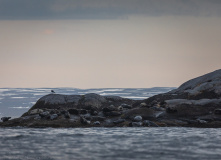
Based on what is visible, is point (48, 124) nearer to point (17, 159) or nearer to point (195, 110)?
point (195, 110)

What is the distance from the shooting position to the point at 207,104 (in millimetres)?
33406

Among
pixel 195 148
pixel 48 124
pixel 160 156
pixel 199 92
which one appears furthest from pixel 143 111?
pixel 160 156

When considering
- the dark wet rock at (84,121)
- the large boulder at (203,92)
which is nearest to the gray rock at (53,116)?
the dark wet rock at (84,121)

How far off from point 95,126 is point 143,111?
14.6 feet

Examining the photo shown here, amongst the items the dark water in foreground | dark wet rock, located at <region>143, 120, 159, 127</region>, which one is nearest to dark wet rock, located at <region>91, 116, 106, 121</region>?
dark wet rock, located at <region>143, 120, 159, 127</region>

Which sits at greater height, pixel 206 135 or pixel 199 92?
pixel 199 92

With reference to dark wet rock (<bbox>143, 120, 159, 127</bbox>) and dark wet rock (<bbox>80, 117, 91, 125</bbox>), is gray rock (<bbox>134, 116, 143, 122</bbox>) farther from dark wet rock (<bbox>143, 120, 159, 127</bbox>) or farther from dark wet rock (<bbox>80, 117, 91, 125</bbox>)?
dark wet rock (<bbox>80, 117, 91, 125</bbox>)

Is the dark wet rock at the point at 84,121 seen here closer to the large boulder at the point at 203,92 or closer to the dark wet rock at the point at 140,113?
the dark wet rock at the point at 140,113

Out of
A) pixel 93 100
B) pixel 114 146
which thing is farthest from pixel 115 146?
pixel 93 100

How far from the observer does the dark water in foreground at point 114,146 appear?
15195 mm

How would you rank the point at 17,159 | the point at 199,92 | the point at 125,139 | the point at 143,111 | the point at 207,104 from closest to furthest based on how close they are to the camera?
the point at 17,159 → the point at 125,139 → the point at 143,111 → the point at 207,104 → the point at 199,92

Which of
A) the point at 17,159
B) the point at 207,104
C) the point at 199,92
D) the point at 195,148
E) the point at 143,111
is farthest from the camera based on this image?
the point at 199,92

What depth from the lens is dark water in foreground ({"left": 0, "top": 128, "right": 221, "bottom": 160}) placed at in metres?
15.2

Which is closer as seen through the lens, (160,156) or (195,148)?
(160,156)
